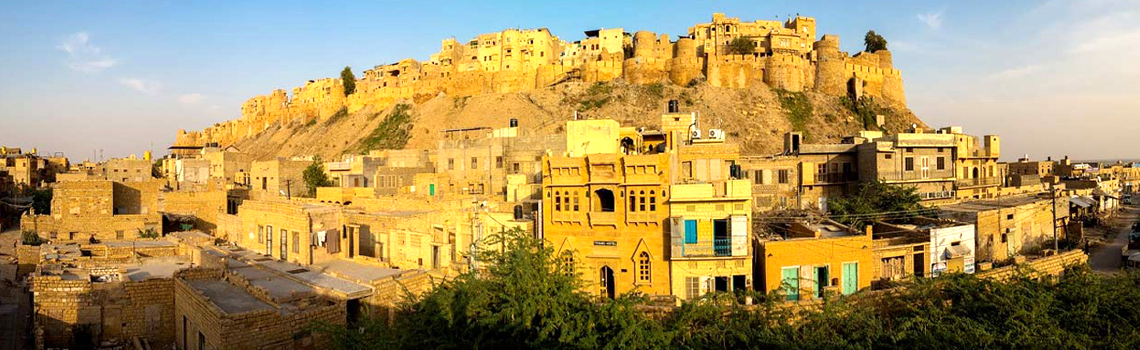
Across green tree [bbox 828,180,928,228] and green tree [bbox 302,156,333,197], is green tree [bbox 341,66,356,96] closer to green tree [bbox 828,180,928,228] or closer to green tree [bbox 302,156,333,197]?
green tree [bbox 302,156,333,197]

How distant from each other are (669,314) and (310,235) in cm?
1021

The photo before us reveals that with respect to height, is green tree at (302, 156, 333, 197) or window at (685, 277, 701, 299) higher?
green tree at (302, 156, 333, 197)

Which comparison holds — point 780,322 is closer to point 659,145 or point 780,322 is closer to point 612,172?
point 612,172

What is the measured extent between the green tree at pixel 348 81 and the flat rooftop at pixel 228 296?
93624 mm

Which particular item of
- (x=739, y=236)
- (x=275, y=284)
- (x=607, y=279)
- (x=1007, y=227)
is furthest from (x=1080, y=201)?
(x=275, y=284)

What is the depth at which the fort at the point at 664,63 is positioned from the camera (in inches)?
3115

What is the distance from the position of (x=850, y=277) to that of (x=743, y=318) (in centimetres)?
633

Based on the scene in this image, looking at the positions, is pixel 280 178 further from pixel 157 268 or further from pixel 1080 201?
pixel 1080 201

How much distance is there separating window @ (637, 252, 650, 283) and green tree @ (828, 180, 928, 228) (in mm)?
9472

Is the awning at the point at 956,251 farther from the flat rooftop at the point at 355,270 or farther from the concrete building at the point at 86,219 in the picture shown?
the concrete building at the point at 86,219

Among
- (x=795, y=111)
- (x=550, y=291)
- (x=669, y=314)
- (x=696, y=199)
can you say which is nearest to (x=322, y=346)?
(x=550, y=291)

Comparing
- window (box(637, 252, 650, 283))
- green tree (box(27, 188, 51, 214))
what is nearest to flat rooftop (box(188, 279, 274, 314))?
window (box(637, 252, 650, 283))

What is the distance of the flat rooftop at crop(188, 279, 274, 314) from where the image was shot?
537 inches

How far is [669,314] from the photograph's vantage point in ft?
55.5
